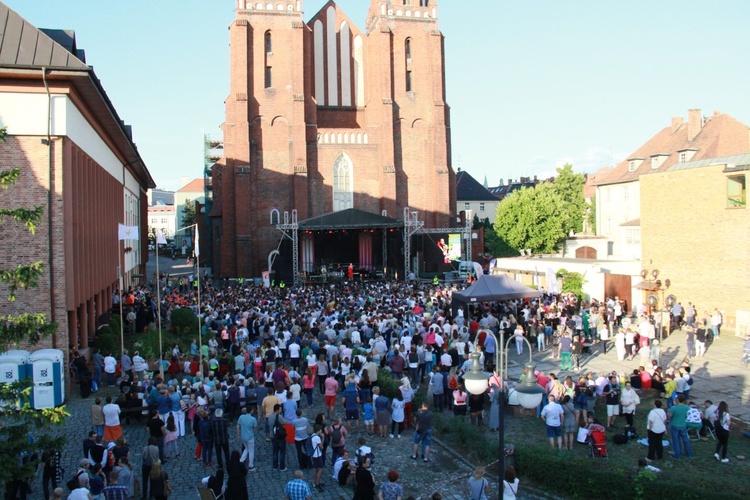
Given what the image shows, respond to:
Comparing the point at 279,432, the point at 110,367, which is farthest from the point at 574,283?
the point at 279,432

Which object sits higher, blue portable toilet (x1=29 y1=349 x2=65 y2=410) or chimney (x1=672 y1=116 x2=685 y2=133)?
chimney (x1=672 y1=116 x2=685 y2=133)

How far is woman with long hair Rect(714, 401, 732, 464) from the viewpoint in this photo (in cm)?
1196

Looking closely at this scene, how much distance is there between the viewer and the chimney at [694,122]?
41688mm

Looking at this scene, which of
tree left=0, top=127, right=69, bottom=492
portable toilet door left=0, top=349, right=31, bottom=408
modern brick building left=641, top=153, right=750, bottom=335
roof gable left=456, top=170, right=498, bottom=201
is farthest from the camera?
roof gable left=456, top=170, right=498, bottom=201

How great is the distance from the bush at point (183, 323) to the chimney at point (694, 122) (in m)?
33.6

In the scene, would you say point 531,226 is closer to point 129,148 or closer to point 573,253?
point 573,253

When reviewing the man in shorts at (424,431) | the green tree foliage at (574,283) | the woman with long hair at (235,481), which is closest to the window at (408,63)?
the green tree foliage at (574,283)

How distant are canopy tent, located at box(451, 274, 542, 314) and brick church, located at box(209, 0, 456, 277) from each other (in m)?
21.4

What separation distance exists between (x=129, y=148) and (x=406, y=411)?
2070 cm

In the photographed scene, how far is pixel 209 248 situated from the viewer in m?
62.9

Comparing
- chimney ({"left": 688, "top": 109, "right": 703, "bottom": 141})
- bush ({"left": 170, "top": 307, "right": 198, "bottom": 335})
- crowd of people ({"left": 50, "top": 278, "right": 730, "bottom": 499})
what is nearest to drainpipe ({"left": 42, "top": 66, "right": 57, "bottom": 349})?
crowd of people ({"left": 50, "top": 278, "right": 730, "bottom": 499})

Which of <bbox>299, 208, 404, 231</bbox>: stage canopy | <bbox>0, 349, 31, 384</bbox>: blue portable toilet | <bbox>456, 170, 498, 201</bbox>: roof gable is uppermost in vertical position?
<bbox>456, 170, 498, 201</bbox>: roof gable

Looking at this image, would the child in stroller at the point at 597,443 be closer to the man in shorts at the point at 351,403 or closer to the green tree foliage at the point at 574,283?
the man in shorts at the point at 351,403

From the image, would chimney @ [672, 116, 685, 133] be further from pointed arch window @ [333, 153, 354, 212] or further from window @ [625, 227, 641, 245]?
pointed arch window @ [333, 153, 354, 212]
